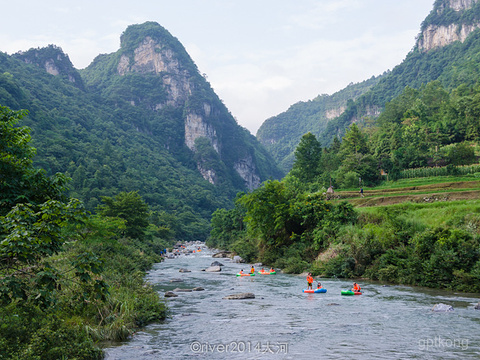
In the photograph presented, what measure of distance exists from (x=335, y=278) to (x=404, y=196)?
13644 millimetres

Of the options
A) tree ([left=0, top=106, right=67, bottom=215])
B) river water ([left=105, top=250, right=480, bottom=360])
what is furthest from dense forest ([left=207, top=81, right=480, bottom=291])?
tree ([left=0, top=106, right=67, bottom=215])

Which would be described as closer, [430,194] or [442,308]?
[442,308]

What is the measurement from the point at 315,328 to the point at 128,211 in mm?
42241

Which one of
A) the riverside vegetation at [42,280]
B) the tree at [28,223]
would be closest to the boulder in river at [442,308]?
the riverside vegetation at [42,280]

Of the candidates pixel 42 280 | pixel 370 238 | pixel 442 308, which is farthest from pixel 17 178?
pixel 370 238

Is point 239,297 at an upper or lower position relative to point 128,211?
lower

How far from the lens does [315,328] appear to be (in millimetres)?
16188

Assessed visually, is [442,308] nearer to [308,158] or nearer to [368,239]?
[368,239]

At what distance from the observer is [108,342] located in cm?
1371

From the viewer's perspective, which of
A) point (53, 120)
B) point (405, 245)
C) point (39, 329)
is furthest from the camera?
point (53, 120)

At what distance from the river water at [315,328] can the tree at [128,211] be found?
30.3 meters

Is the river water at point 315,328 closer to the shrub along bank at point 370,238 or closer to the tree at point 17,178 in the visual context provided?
the shrub along bank at point 370,238

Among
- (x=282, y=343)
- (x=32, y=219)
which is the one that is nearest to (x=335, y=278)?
(x=282, y=343)

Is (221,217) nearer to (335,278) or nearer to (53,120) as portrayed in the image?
(335,278)
